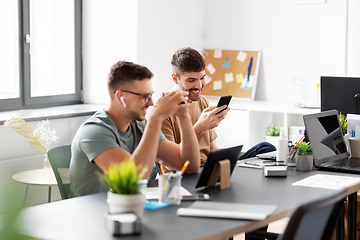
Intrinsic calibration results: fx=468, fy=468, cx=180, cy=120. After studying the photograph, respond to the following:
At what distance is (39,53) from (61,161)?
2.09m

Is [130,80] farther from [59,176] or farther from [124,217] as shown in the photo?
[124,217]

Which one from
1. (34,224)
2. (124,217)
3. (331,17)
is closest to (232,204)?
(124,217)

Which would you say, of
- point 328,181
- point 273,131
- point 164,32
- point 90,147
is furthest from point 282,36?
point 90,147

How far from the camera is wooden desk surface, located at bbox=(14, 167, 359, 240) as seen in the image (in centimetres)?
123

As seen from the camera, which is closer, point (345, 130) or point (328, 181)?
point (328, 181)

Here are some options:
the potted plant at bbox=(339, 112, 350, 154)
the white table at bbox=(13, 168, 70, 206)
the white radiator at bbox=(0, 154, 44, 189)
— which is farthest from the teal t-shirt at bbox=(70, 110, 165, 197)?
the white radiator at bbox=(0, 154, 44, 189)

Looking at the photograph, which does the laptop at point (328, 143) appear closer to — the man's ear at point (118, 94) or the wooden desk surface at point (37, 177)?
the man's ear at point (118, 94)

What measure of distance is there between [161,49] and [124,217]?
3303 millimetres

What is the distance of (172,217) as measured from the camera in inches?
54.0

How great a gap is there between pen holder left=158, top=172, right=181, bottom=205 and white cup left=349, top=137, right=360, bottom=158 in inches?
50.6

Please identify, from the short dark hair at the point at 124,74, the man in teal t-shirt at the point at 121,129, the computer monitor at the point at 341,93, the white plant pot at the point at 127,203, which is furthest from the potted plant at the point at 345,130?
the white plant pot at the point at 127,203

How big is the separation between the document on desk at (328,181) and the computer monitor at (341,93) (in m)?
0.72

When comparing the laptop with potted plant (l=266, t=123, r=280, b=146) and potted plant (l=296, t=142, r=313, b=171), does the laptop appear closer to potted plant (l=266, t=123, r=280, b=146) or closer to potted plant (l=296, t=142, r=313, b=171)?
potted plant (l=296, t=142, r=313, b=171)

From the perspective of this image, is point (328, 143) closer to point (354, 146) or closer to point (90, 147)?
point (354, 146)
